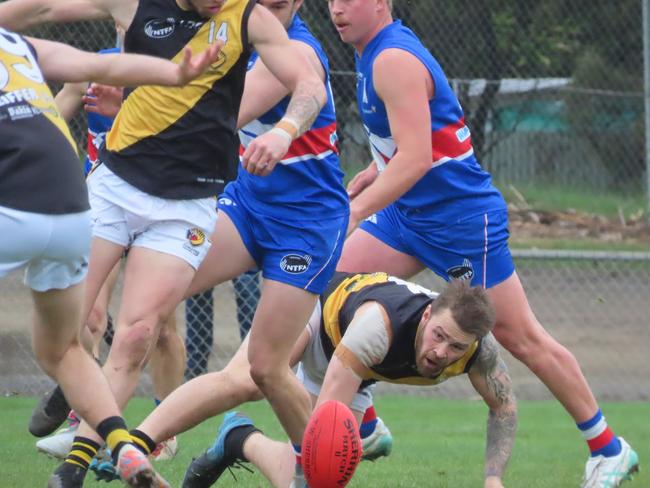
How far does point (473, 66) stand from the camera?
13203mm

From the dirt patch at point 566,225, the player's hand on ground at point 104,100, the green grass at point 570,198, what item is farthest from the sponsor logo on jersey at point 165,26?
the dirt patch at point 566,225

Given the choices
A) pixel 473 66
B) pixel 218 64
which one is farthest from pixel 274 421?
pixel 473 66

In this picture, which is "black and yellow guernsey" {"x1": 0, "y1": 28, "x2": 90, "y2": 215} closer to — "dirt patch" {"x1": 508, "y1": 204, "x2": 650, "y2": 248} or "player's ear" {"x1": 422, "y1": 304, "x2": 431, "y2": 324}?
"player's ear" {"x1": 422, "y1": 304, "x2": 431, "y2": 324}

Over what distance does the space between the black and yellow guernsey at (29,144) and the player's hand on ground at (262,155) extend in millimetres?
672

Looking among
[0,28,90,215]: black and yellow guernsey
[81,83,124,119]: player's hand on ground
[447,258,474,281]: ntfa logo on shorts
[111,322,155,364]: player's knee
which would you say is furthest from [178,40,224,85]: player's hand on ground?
[447,258,474,281]: ntfa logo on shorts

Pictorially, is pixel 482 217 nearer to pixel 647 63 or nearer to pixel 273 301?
pixel 273 301

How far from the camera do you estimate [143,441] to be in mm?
5273

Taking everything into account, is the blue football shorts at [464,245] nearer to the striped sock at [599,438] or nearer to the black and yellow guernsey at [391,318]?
the black and yellow guernsey at [391,318]

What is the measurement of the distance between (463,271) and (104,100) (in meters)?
1.95

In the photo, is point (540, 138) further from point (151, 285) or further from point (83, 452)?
point (83, 452)

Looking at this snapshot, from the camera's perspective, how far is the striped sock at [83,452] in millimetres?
5020

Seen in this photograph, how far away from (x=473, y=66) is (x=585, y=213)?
4.17 metres

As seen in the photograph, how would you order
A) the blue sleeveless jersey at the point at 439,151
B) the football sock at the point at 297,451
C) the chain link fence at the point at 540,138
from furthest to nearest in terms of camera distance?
the chain link fence at the point at 540,138 → the blue sleeveless jersey at the point at 439,151 → the football sock at the point at 297,451

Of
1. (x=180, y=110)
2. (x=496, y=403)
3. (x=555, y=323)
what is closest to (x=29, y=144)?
(x=180, y=110)
